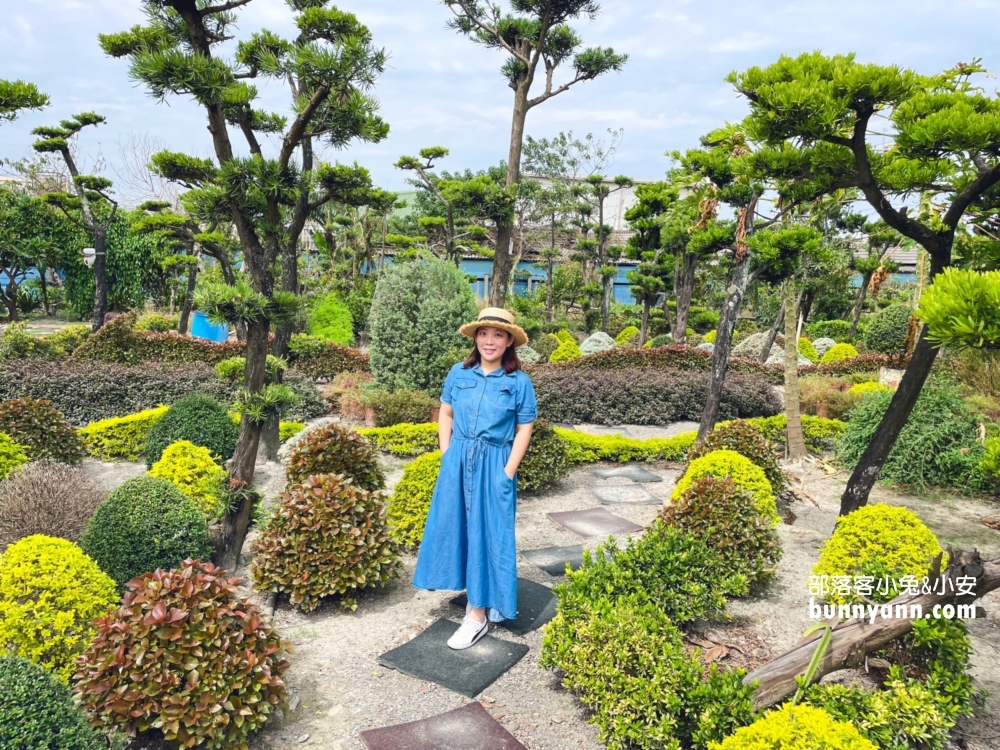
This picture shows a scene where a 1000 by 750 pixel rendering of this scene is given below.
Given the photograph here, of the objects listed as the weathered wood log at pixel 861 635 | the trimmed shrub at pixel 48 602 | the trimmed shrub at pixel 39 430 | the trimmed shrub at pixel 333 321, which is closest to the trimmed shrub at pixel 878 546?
the weathered wood log at pixel 861 635

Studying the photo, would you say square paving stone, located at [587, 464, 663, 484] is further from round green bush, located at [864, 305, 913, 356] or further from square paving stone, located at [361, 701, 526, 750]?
round green bush, located at [864, 305, 913, 356]

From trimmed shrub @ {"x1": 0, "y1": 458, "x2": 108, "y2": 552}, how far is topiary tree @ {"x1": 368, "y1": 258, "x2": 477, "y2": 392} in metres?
4.59

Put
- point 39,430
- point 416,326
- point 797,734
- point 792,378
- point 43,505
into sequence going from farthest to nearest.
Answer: point 416,326 < point 792,378 < point 39,430 < point 43,505 < point 797,734

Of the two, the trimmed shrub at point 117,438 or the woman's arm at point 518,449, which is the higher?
the woman's arm at point 518,449

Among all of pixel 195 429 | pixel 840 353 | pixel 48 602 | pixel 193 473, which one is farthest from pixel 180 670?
pixel 840 353

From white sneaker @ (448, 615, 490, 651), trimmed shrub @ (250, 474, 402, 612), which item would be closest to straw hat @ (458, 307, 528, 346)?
trimmed shrub @ (250, 474, 402, 612)

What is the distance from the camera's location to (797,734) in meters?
2.01

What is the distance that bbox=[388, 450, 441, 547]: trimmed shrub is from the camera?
4676mm

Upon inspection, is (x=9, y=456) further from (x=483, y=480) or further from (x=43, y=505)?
(x=483, y=480)

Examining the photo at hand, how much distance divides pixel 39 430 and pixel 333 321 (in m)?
9.65

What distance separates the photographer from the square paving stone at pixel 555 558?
450 cm

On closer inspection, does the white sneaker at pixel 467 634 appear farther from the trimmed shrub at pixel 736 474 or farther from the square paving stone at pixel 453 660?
the trimmed shrub at pixel 736 474

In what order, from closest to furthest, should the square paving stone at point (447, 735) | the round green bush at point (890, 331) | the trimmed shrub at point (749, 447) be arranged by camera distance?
the square paving stone at point (447, 735)
the trimmed shrub at point (749, 447)
the round green bush at point (890, 331)

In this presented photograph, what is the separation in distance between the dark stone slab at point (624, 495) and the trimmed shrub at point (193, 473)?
3.37 metres
